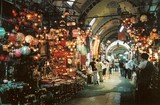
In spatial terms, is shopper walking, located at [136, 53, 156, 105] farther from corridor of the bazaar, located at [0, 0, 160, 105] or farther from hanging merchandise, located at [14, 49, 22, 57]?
hanging merchandise, located at [14, 49, 22, 57]

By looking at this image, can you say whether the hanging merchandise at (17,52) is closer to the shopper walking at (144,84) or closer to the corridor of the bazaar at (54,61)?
the corridor of the bazaar at (54,61)

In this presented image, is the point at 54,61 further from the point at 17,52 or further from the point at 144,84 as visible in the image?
the point at 144,84

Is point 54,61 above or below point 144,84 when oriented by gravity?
above

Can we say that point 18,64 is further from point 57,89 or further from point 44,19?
point 44,19

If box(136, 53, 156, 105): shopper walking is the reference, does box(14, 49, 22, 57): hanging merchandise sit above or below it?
above

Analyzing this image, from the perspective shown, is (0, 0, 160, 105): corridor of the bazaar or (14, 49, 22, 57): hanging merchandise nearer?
(0, 0, 160, 105): corridor of the bazaar

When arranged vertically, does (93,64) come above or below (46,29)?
below

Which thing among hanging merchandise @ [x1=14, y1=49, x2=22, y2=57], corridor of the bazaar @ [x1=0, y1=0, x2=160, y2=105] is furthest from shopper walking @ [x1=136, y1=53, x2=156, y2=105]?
hanging merchandise @ [x1=14, y1=49, x2=22, y2=57]

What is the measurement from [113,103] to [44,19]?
10.5 metres

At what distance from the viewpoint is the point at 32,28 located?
56.7 feet

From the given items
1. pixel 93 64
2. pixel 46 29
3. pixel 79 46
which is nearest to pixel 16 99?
pixel 46 29

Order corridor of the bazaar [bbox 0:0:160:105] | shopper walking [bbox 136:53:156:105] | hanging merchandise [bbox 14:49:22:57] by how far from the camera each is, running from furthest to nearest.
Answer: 1. hanging merchandise [bbox 14:49:22:57]
2. corridor of the bazaar [bbox 0:0:160:105]
3. shopper walking [bbox 136:53:156:105]

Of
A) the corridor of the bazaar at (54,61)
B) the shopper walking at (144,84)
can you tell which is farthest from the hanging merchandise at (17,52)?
the shopper walking at (144,84)

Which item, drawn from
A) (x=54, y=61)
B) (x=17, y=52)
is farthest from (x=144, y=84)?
(x=54, y=61)
